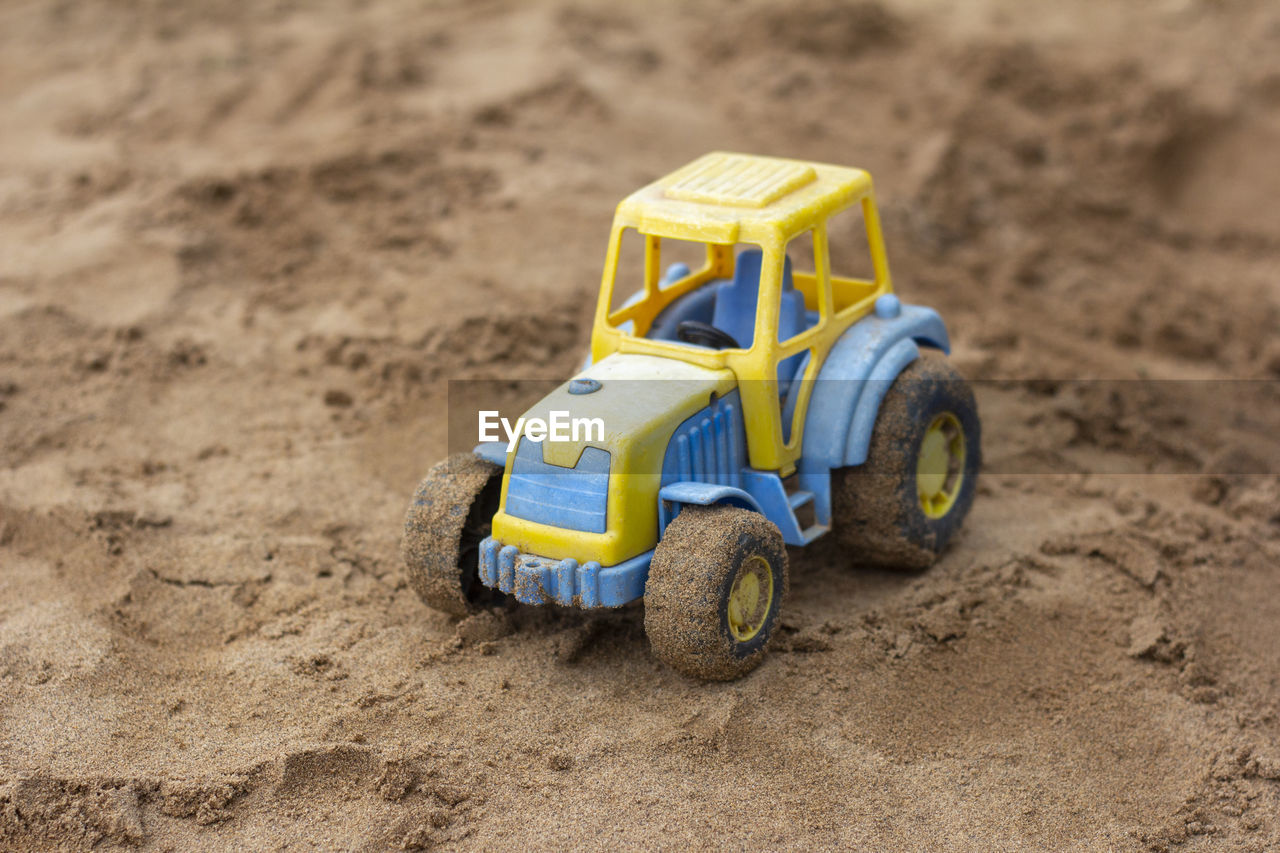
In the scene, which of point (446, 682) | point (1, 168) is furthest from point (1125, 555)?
point (1, 168)

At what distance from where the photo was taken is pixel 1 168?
916 centimetres

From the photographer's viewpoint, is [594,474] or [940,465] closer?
[594,474]

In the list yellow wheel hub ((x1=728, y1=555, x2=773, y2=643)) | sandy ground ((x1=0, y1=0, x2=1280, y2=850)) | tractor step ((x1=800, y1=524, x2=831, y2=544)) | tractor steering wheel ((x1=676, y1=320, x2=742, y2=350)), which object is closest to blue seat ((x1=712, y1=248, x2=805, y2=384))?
tractor steering wheel ((x1=676, y1=320, x2=742, y2=350))

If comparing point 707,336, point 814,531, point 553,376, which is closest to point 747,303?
point 707,336

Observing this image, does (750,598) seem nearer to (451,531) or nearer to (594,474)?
(594,474)

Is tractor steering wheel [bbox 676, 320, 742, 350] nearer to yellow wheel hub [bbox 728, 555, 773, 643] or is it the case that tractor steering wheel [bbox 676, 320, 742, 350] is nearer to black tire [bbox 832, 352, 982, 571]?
black tire [bbox 832, 352, 982, 571]

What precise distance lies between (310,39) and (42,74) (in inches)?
83.9

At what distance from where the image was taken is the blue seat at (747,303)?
557 centimetres

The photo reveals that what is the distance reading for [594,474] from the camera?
4590mm

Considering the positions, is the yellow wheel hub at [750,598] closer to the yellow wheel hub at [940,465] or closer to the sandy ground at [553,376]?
the sandy ground at [553,376]

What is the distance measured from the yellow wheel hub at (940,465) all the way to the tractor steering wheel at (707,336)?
35.6 inches

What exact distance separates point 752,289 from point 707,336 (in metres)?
0.44

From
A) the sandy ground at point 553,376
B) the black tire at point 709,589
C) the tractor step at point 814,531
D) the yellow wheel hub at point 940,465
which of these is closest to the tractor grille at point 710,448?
the black tire at point 709,589

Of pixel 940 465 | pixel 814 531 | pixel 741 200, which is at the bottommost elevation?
pixel 814 531
